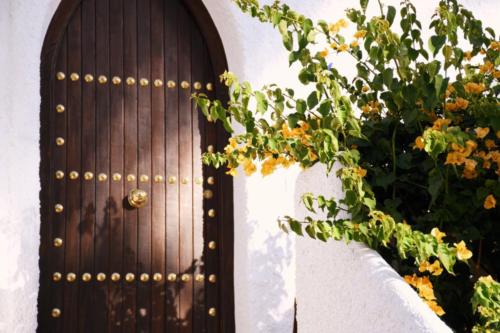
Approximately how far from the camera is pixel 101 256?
2766 mm

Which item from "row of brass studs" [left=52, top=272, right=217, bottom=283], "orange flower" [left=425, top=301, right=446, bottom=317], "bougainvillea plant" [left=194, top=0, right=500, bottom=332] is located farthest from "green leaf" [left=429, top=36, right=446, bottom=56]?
"row of brass studs" [left=52, top=272, right=217, bottom=283]

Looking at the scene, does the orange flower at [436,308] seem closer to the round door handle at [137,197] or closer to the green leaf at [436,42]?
the green leaf at [436,42]

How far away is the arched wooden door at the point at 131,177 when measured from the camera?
9.01 feet

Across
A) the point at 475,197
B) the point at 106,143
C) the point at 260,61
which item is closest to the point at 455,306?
the point at 475,197

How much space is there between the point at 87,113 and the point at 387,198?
4.92 feet

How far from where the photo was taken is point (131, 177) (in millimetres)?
2812

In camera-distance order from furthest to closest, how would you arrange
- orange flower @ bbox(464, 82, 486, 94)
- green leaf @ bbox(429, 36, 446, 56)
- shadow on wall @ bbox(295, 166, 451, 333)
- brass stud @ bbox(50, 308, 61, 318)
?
brass stud @ bbox(50, 308, 61, 318) < orange flower @ bbox(464, 82, 486, 94) < green leaf @ bbox(429, 36, 446, 56) < shadow on wall @ bbox(295, 166, 451, 333)

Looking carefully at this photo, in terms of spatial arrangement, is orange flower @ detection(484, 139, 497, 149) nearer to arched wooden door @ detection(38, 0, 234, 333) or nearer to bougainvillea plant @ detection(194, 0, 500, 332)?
bougainvillea plant @ detection(194, 0, 500, 332)

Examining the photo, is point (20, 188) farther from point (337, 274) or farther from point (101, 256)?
point (337, 274)

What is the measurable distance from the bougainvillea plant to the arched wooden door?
1091mm

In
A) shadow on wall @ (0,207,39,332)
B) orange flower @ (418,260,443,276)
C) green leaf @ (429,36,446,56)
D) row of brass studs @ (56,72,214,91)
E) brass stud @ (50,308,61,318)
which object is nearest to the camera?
orange flower @ (418,260,443,276)

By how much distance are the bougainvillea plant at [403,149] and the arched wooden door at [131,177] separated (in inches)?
43.0

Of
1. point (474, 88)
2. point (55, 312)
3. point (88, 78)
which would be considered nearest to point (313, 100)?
point (474, 88)

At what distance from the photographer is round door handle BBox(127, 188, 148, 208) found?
9.15ft
